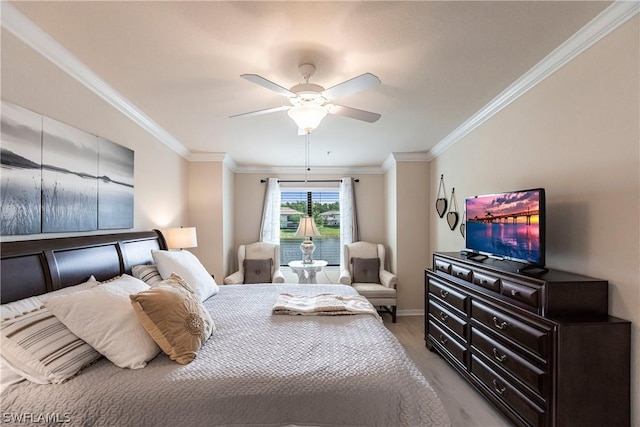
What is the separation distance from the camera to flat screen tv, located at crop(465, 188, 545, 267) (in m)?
1.94

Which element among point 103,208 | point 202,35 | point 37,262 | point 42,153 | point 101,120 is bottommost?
point 37,262

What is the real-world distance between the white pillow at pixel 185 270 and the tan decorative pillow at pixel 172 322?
872mm

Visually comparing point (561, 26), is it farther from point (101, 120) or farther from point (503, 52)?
point (101, 120)

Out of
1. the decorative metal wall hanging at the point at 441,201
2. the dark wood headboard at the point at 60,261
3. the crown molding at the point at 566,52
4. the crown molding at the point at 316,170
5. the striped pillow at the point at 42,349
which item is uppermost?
the crown molding at the point at 566,52

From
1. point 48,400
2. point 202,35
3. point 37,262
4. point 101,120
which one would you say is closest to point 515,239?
point 202,35

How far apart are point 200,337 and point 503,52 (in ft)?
8.17

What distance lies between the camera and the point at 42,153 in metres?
1.77

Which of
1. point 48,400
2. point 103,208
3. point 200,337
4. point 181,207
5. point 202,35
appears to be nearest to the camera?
point 48,400

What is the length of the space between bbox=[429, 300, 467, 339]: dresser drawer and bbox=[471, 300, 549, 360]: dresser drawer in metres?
0.22

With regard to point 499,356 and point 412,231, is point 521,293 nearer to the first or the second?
point 499,356

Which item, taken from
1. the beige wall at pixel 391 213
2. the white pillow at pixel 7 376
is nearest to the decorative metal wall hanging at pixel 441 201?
the beige wall at pixel 391 213

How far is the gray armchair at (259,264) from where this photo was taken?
472 cm

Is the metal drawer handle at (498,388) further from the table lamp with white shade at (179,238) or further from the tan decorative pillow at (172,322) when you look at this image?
the table lamp with white shade at (179,238)

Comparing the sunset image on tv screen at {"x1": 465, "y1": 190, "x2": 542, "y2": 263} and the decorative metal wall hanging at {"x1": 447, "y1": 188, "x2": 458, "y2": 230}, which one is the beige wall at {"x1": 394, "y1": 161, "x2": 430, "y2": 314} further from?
the sunset image on tv screen at {"x1": 465, "y1": 190, "x2": 542, "y2": 263}
